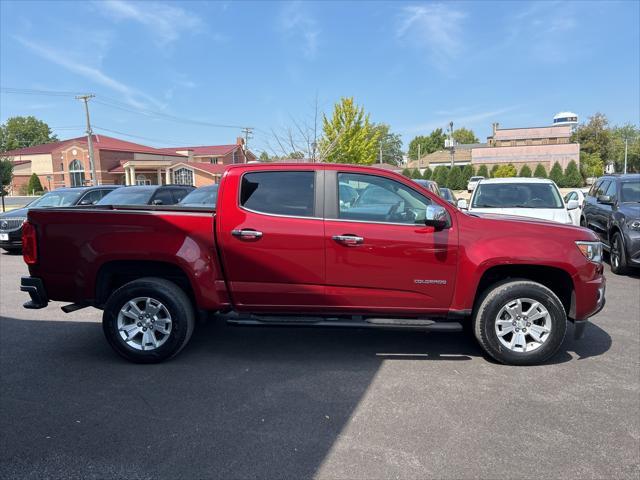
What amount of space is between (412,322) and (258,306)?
1.48 m

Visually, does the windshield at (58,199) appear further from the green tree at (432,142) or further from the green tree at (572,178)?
the green tree at (432,142)

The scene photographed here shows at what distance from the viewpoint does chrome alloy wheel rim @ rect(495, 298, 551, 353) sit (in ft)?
14.8

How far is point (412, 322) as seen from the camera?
4523mm

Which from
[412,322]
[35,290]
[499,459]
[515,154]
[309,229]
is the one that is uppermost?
[515,154]

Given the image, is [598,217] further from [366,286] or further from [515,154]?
[515,154]

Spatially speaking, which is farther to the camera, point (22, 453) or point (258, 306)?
point (258, 306)

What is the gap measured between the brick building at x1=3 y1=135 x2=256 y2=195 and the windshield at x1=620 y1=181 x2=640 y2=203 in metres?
46.0

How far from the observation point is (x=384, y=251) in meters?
4.43

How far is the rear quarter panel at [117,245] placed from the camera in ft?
14.9

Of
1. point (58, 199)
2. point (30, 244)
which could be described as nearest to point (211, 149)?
point (58, 199)

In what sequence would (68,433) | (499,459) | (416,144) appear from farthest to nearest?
(416,144)
(68,433)
(499,459)

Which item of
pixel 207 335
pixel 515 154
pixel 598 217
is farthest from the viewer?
pixel 515 154

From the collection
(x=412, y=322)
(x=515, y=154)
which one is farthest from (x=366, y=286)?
(x=515, y=154)

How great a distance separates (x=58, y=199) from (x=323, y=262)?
10740 millimetres
